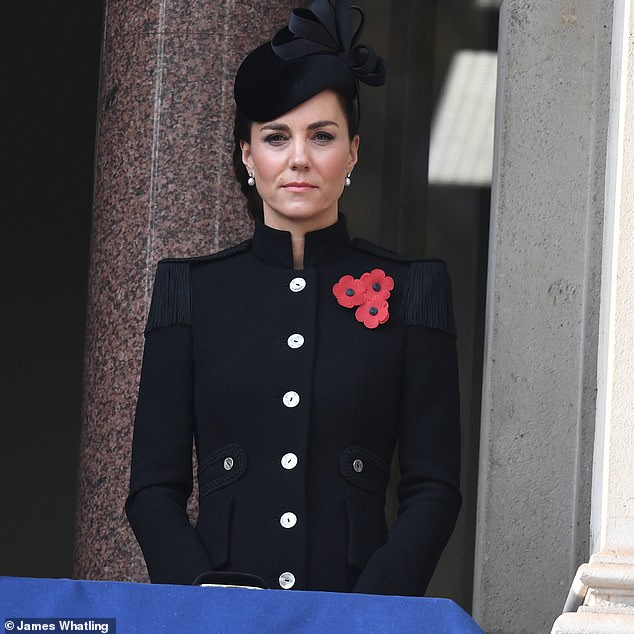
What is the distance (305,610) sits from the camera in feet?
9.90

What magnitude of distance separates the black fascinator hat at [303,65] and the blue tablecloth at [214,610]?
148 centimetres

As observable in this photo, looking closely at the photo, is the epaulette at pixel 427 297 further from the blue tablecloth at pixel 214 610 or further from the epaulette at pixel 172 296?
the blue tablecloth at pixel 214 610

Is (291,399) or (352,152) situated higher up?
(352,152)

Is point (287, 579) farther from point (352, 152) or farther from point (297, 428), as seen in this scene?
point (352, 152)

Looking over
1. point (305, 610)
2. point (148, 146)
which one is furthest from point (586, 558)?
point (305, 610)

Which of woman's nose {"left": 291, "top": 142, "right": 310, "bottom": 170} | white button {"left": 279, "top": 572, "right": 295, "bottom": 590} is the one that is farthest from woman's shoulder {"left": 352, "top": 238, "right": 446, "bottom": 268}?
white button {"left": 279, "top": 572, "right": 295, "bottom": 590}

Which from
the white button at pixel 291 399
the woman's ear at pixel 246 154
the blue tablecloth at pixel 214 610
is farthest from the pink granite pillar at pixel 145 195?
the blue tablecloth at pixel 214 610

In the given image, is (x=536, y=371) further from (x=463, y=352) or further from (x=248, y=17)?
(x=463, y=352)

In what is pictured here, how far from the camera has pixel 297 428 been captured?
3.94 metres

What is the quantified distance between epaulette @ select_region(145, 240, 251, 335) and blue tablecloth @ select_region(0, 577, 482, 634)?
1180 millimetres

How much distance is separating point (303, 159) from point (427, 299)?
1.49 feet

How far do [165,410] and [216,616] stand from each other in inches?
41.7

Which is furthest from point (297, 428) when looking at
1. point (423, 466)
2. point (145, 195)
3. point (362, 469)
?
point (145, 195)

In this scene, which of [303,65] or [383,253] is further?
[383,253]
